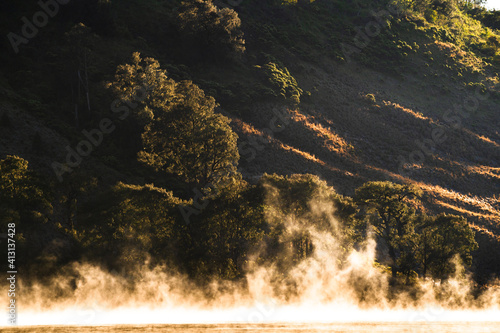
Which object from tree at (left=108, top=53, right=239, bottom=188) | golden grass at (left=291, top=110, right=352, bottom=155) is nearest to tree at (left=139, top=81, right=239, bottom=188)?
tree at (left=108, top=53, right=239, bottom=188)

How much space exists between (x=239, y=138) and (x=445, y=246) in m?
40.8

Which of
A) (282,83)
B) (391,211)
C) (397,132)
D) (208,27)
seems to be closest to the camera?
(391,211)

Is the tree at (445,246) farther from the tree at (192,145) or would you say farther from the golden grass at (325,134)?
the golden grass at (325,134)

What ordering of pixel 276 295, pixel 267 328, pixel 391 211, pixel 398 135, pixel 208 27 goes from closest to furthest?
pixel 267 328 < pixel 276 295 < pixel 391 211 < pixel 208 27 < pixel 398 135

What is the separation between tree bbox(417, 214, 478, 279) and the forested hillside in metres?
0.17

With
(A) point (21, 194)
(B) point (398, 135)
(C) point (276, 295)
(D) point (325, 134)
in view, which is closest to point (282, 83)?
(D) point (325, 134)

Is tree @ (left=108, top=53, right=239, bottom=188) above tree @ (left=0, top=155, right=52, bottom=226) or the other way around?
above

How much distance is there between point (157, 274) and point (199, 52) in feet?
244

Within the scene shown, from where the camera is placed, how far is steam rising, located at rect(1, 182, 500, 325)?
2867 cm

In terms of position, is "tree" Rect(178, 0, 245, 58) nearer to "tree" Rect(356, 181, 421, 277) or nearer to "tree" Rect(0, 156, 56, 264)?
"tree" Rect(356, 181, 421, 277)

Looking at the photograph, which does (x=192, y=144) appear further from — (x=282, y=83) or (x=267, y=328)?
(x=282, y=83)

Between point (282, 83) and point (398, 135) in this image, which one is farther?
point (398, 135)

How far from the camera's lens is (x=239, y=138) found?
74.4 meters

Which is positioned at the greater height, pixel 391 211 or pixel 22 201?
pixel 22 201
